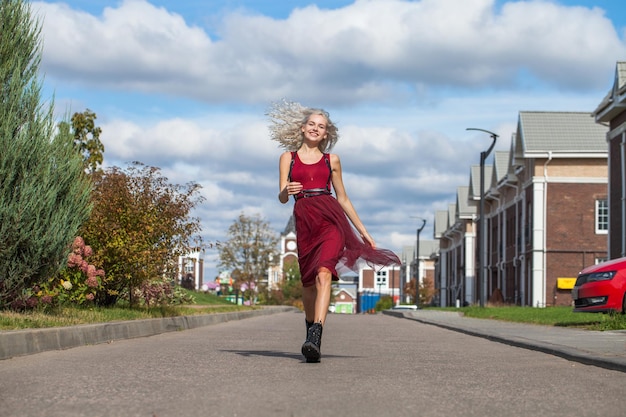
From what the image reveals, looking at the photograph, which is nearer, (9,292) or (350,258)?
(350,258)

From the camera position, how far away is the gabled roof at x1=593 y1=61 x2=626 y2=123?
35062 millimetres

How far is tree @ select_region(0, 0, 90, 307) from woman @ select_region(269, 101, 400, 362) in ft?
12.0

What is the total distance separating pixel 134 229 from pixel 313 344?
907cm

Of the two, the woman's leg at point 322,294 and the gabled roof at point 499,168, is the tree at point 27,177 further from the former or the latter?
the gabled roof at point 499,168

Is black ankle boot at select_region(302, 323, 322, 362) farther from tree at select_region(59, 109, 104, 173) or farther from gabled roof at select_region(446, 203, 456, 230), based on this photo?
gabled roof at select_region(446, 203, 456, 230)

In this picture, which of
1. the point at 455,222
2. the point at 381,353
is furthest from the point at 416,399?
the point at 455,222

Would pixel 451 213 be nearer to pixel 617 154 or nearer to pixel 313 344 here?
pixel 617 154

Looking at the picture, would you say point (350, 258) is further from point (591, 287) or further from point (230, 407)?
point (591, 287)

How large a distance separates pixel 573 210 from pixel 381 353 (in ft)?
137

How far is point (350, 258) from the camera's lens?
9.72m

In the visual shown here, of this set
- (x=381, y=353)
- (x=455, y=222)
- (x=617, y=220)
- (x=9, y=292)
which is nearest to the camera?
(x=381, y=353)

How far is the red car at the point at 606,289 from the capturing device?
17062 mm

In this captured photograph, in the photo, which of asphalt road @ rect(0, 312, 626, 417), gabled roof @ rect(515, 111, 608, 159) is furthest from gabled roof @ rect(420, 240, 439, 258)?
asphalt road @ rect(0, 312, 626, 417)

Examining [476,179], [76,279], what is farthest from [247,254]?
[76,279]
